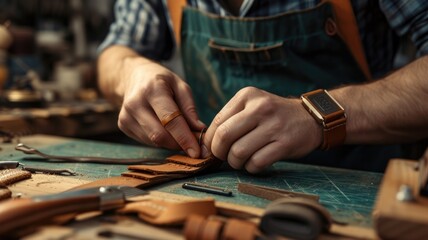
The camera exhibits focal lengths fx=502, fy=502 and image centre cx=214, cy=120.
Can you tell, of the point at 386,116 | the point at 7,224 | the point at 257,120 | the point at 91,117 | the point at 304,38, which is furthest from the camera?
the point at 91,117

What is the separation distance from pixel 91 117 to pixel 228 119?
1.61 metres

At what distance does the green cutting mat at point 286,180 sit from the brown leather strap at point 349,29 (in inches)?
17.1

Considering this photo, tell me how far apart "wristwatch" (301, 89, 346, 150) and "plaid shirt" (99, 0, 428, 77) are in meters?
0.39

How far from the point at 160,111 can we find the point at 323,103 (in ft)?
1.26

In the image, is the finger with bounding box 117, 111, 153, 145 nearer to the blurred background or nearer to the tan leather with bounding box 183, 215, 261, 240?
the blurred background

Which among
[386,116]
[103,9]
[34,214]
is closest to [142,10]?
[386,116]

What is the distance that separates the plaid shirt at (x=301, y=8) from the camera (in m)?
1.35

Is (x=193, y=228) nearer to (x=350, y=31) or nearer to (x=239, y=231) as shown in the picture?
(x=239, y=231)

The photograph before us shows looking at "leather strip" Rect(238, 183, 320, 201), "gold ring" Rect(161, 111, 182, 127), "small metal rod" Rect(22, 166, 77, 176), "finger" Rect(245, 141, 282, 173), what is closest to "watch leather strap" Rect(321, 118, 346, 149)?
"finger" Rect(245, 141, 282, 173)

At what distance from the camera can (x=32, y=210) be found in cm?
69

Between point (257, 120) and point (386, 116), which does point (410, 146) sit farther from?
point (257, 120)

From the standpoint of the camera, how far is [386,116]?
1.20 metres

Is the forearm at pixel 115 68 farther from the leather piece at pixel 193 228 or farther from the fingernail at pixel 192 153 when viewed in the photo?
the leather piece at pixel 193 228

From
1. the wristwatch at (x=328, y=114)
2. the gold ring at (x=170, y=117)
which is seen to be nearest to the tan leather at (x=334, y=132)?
the wristwatch at (x=328, y=114)
